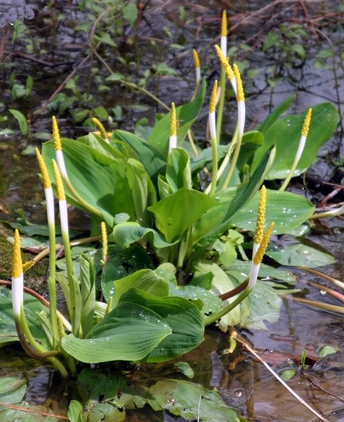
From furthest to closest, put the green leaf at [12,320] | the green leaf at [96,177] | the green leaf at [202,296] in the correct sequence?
the green leaf at [96,177] → the green leaf at [202,296] → the green leaf at [12,320]

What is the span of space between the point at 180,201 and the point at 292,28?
7.57 feet

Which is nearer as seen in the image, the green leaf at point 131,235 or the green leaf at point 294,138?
the green leaf at point 131,235

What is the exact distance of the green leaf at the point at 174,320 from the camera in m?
1.78

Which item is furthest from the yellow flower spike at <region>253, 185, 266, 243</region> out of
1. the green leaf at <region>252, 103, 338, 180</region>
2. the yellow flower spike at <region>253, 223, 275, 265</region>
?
the green leaf at <region>252, 103, 338, 180</region>

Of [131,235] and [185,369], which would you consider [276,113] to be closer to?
[131,235]

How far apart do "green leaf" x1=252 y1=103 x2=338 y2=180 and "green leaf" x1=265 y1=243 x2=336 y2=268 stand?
1.09ft

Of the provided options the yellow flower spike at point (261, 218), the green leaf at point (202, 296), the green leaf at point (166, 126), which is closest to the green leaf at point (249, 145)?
the green leaf at point (166, 126)

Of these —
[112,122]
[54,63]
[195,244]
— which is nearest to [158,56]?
[54,63]

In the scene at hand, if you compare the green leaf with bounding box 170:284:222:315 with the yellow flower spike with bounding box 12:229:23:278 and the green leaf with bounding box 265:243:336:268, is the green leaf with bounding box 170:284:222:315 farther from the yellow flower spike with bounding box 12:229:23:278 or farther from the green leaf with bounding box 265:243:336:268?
the yellow flower spike with bounding box 12:229:23:278

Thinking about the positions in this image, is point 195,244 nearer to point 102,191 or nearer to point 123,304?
point 102,191

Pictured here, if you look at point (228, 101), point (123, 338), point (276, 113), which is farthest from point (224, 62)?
point (228, 101)

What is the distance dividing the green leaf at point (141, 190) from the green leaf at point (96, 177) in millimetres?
57

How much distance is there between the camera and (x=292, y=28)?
4023 mm

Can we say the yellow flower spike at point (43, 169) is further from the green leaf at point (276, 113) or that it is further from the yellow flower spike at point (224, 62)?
the green leaf at point (276, 113)
